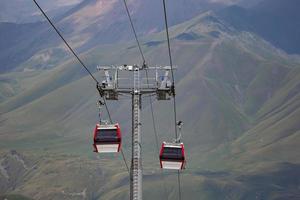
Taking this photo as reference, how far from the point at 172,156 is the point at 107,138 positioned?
406 centimetres

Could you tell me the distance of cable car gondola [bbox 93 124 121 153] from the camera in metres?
35.3

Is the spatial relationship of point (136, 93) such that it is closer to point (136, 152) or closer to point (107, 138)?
point (107, 138)

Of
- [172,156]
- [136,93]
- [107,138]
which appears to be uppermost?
[136,93]

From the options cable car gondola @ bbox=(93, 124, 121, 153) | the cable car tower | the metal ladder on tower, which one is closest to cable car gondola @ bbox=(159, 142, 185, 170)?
cable car gondola @ bbox=(93, 124, 121, 153)

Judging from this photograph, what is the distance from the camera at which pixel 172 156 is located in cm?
3653

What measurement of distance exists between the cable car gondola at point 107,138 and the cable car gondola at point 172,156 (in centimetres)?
282

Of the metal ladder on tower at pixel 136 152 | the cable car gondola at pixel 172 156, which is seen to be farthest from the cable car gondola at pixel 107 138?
the cable car gondola at pixel 172 156

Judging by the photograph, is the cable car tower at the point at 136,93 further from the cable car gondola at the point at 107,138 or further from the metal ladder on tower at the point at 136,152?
the cable car gondola at the point at 107,138

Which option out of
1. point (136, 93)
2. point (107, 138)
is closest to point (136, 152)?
point (107, 138)

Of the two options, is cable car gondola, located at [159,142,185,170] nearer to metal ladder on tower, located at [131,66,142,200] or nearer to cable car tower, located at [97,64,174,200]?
cable car tower, located at [97,64,174,200]

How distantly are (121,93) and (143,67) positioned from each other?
6.71 ft

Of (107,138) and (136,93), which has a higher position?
(136,93)

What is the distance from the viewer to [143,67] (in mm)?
36625

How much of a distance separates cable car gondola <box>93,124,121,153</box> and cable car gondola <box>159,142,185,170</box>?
2.82 metres
